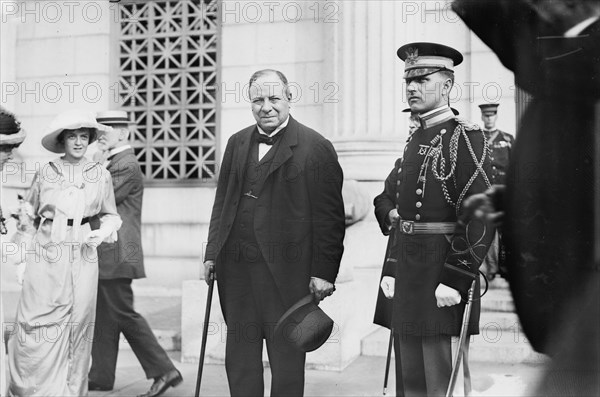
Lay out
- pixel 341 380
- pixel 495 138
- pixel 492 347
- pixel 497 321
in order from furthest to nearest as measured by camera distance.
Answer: pixel 495 138
pixel 497 321
pixel 492 347
pixel 341 380

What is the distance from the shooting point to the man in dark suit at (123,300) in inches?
205

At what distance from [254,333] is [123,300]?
1.47 metres

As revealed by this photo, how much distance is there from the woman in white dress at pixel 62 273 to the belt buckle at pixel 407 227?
1813mm

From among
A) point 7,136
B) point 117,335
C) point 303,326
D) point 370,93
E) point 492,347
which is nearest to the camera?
point 303,326

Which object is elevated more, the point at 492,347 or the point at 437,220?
the point at 437,220

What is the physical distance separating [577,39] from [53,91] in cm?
716

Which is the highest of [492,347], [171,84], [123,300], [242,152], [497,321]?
[171,84]

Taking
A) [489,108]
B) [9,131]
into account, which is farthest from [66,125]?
[489,108]

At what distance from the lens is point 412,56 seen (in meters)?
4.02

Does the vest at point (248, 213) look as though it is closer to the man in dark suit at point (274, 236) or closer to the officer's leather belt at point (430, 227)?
the man in dark suit at point (274, 236)

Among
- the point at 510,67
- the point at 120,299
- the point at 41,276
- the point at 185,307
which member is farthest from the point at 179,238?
the point at 510,67

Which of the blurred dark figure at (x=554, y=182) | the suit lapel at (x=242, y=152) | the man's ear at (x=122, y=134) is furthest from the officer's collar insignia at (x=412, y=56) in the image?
the man's ear at (x=122, y=134)

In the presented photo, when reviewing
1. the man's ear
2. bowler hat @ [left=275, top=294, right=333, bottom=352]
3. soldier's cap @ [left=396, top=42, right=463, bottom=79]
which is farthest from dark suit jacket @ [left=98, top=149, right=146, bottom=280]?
soldier's cap @ [left=396, top=42, right=463, bottom=79]

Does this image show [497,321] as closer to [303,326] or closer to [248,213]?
[303,326]
